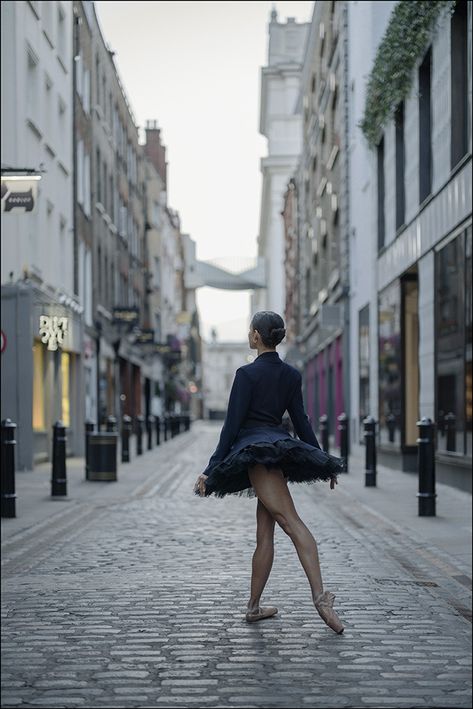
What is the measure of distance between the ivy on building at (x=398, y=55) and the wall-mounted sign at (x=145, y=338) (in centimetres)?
2094

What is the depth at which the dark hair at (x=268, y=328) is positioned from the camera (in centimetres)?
643

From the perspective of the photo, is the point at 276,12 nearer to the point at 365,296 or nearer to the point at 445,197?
the point at 365,296

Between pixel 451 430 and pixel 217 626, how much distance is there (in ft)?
33.6

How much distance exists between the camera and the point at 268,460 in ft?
20.4

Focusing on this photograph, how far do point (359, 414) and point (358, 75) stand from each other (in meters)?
8.33

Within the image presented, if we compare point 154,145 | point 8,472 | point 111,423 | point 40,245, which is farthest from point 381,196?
point 154,145

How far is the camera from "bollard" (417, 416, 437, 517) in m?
12.6

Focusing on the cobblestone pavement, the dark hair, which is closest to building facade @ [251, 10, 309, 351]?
the cobblestone pavement

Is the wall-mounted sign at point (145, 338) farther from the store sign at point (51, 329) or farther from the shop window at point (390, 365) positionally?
the shop window at point (390, 365)

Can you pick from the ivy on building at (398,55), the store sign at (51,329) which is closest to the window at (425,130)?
the ivy on building at (398,55)

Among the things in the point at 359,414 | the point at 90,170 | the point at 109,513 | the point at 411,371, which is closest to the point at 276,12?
the point at 90,170

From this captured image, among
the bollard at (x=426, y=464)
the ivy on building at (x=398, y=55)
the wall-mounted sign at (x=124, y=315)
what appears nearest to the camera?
the bollard at (x=426, y=464)

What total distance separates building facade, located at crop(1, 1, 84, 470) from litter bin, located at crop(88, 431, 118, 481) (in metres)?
3.57

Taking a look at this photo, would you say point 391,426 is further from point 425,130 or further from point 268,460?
point 268,460
